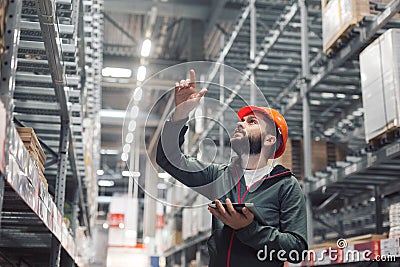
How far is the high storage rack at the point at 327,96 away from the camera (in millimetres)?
5879

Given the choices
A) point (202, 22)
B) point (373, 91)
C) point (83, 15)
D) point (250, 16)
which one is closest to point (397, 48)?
point (373, 91)

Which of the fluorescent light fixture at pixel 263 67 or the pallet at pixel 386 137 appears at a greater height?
the fluorescent light fixture at pixel 263 67

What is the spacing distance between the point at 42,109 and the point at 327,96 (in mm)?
4699

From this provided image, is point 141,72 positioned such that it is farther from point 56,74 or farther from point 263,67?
point 56,74

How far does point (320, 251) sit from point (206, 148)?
11.6 ft

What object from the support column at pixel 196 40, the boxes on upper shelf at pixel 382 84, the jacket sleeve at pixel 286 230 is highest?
the support column at pixel 196 40

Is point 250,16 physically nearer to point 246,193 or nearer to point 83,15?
point 83,15

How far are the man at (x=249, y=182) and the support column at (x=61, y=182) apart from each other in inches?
103

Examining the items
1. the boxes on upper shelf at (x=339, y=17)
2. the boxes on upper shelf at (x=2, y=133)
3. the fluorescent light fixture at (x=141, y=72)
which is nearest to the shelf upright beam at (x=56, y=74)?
the boxes on upper shelf at (x=2, y=133)

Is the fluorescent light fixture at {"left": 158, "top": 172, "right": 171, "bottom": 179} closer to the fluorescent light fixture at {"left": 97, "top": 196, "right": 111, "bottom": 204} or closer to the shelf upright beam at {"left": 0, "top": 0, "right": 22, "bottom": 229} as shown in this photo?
the shelf upright beam at {"left": 0, "top": 0, "right": 22, "bottom": 229}

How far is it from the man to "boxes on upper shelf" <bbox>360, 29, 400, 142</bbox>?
250 cm

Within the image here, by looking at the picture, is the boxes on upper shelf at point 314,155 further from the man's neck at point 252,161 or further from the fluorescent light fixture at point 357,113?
the man's neck at point 252,161

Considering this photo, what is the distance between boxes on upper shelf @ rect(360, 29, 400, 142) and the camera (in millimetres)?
4852

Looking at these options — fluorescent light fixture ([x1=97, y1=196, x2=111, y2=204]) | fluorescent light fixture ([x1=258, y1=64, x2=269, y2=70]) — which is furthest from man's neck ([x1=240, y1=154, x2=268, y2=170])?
fluorescent light fixture ([x1=97, y1=196, x2=111, y2=204])
